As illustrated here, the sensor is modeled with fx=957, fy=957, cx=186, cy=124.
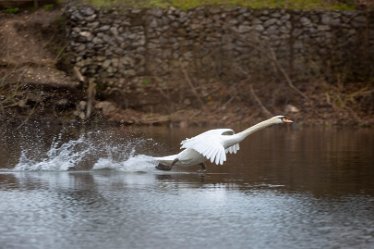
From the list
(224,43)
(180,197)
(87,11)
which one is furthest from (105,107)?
(180,197)

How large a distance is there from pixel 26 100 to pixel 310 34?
987 cm

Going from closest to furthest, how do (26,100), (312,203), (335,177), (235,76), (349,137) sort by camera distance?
(312,203), (335,177), (349,137), (26,100), (235,76)

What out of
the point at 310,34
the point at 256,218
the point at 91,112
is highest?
the point at 310,34

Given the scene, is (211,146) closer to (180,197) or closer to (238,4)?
(180,197)

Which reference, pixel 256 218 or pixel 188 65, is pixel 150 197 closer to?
pixel 256 218

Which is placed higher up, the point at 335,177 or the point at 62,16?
the point at 62,16

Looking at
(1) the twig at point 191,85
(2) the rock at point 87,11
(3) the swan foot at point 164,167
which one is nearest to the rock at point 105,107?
(1) the twig at point 191,85

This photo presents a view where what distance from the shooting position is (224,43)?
32438mm

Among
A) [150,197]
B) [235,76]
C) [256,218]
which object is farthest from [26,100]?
[256,218]

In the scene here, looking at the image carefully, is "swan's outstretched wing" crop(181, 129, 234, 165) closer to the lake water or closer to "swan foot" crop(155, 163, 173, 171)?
the lake water

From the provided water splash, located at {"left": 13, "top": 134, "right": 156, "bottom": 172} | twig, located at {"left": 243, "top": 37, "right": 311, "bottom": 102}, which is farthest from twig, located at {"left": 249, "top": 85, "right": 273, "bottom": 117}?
water splash, located at {"left": 13, "top": 134, "right": 156, "bottom": 172}

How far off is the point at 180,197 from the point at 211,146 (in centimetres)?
207

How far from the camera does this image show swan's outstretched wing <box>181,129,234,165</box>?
1594cm

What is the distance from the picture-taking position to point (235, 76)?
32.2m
